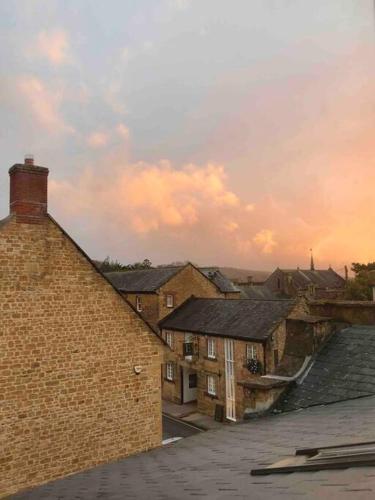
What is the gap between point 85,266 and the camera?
39.9 feet

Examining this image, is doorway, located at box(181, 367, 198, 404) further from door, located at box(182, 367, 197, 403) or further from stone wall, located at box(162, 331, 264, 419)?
A: stone wall, located at box(162, 331, 264, 419)

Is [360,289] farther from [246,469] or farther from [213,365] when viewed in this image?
[246,469]

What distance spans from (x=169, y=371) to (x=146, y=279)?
913cm

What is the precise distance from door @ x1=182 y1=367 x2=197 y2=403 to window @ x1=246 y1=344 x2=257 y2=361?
7.92 metres

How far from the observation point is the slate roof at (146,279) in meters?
36.6

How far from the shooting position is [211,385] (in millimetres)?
29469

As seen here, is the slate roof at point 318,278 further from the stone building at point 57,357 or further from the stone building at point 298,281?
the stone building at point 57,357

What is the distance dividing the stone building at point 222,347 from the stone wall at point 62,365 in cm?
1011

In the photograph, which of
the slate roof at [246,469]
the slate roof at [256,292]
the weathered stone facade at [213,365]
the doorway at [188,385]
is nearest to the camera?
the slate roof at [246,469]

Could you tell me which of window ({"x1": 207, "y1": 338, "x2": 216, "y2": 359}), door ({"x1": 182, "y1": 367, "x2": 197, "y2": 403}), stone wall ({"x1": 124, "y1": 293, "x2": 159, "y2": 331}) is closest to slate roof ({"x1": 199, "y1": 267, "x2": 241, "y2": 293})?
stone wall ({"x1": 124, "y1": 293, "x2": 159, "y2": 331})

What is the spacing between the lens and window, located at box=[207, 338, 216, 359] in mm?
29219

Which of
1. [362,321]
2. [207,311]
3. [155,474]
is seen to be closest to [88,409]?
[155,474]

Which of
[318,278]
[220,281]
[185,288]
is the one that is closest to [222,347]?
[185,288]

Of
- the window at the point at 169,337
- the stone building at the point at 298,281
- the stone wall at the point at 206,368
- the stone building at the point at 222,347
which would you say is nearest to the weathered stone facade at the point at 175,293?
the stone building at the point at 222,347
